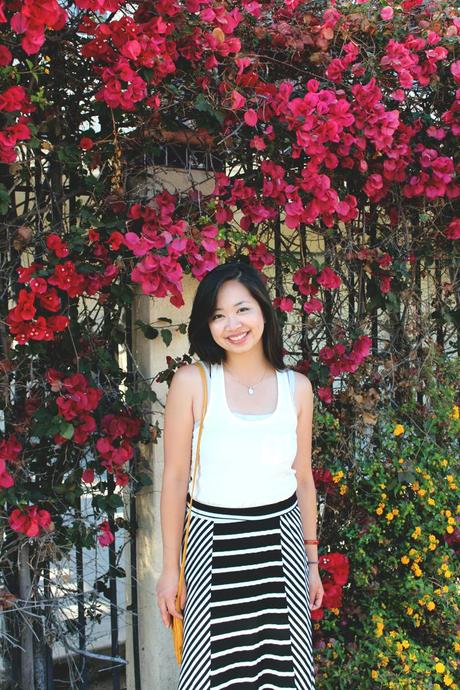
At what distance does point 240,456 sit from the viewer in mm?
1974

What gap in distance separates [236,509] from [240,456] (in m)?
0.16

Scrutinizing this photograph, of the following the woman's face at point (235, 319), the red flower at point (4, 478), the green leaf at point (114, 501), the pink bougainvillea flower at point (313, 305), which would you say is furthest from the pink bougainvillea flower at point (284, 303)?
the red flower at point (4, 478)

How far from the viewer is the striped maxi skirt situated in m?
1.89

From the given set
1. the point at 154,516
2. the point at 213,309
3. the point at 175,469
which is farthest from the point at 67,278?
the point at 154,516

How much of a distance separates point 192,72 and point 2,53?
0.70m

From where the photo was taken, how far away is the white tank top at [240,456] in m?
1.97

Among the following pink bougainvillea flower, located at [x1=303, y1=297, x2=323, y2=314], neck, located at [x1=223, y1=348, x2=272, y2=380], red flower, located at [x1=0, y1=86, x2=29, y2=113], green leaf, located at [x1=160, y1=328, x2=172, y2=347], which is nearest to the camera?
red flower, located at [x1=0, y1=86, x2=29, y2=113]

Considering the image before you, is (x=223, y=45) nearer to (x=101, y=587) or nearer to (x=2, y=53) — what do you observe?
(x=2, y=53)

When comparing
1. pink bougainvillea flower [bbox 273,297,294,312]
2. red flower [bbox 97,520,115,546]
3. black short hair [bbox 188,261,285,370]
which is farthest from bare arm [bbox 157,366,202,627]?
pink bougainvillea flower [bbox 273,297,294,312]

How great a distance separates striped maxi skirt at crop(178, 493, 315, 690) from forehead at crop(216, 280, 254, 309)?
633 millimetres

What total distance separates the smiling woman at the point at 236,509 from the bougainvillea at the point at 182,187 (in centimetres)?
30

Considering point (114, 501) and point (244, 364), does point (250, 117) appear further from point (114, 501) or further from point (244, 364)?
point (114, 501)

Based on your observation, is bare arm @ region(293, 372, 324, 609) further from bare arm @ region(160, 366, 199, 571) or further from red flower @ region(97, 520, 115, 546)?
red flower @ region(97, 520, 115, 546)

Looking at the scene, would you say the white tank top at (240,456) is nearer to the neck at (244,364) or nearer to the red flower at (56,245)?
the neck at (244,364)
